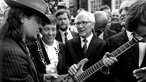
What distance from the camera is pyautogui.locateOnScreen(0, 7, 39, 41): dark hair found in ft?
8.90

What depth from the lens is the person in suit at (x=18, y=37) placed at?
260cm

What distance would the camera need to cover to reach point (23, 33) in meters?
2.76

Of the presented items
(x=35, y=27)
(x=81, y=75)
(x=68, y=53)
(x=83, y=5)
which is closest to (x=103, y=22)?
(x=68, y=53)

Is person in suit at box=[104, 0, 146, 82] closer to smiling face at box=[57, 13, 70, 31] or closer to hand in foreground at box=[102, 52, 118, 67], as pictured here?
hand in foreground at box=[102, 52, 118, 67]

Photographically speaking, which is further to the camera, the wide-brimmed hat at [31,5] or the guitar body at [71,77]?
the guitar body at [71,77]

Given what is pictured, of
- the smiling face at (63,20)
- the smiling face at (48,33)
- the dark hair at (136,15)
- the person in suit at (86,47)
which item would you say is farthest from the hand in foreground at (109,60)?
the smiling face at (63,20)

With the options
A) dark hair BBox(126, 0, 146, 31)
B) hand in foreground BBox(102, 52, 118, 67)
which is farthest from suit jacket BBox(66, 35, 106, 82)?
dark hair BBox(126, 0, 146, 31)

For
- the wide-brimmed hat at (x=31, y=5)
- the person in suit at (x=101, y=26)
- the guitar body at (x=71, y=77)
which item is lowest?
the person in suit at (x=101, y=26)

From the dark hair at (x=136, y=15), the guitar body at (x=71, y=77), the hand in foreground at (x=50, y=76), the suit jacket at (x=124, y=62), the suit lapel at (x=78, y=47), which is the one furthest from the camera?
the suit lapel at (x=78, y=47)

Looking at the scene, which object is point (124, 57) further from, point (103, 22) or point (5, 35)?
point (103, 22)

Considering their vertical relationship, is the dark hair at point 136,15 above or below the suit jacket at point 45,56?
above

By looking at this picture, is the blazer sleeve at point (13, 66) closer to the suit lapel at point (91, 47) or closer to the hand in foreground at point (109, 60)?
the hand in foreground at point (109, 60)

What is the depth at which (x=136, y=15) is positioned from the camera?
345 centimetres

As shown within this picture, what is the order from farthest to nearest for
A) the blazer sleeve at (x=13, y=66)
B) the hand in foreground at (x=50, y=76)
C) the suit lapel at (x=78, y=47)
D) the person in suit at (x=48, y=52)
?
the suit lapel at (x=78, y=47) < the person in suit at (x=48, y=52) < the hand in foreground at (x=50, y=76) < the blazer sleeve at (x=13, y=66)
